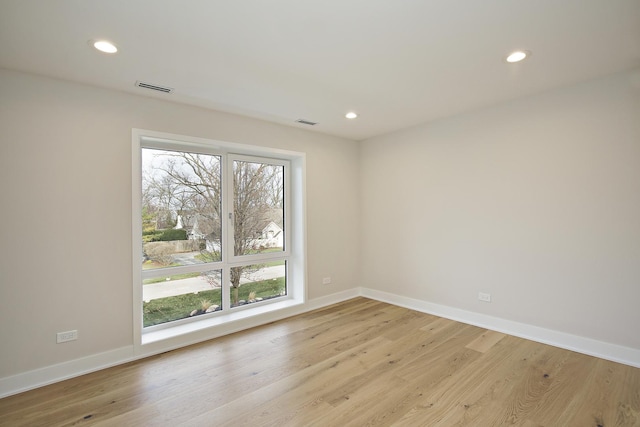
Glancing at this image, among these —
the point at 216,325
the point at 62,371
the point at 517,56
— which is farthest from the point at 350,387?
the point at 517,56

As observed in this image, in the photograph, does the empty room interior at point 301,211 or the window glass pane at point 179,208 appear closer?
the empty room interior at point 301,211

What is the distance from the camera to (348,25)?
194 cm

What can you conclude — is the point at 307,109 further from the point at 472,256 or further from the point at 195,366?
the point at 195,366

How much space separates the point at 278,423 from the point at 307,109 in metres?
3.05

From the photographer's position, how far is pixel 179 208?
341cm

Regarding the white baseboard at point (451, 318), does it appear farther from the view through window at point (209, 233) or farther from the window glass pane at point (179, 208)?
the window glass pane at point (179, 208)

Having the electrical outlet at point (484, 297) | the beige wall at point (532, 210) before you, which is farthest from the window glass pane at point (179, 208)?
the electrical outlet at point (484, 297)

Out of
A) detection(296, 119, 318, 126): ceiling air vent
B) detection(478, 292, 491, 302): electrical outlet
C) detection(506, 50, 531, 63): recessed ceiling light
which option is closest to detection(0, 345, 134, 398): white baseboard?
detection(296, 119, 318, 126): ceiling air vent

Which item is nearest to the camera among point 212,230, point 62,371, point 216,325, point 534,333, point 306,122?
point 62,371

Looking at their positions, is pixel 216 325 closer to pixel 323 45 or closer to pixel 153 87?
pixel 153 87

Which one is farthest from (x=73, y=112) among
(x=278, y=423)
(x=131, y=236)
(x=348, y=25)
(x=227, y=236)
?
(x=278, y=423)

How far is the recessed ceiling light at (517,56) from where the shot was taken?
2295 millimetres

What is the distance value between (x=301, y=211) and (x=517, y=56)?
9.59 ft

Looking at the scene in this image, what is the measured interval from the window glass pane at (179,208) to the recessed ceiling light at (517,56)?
10.3 feet
